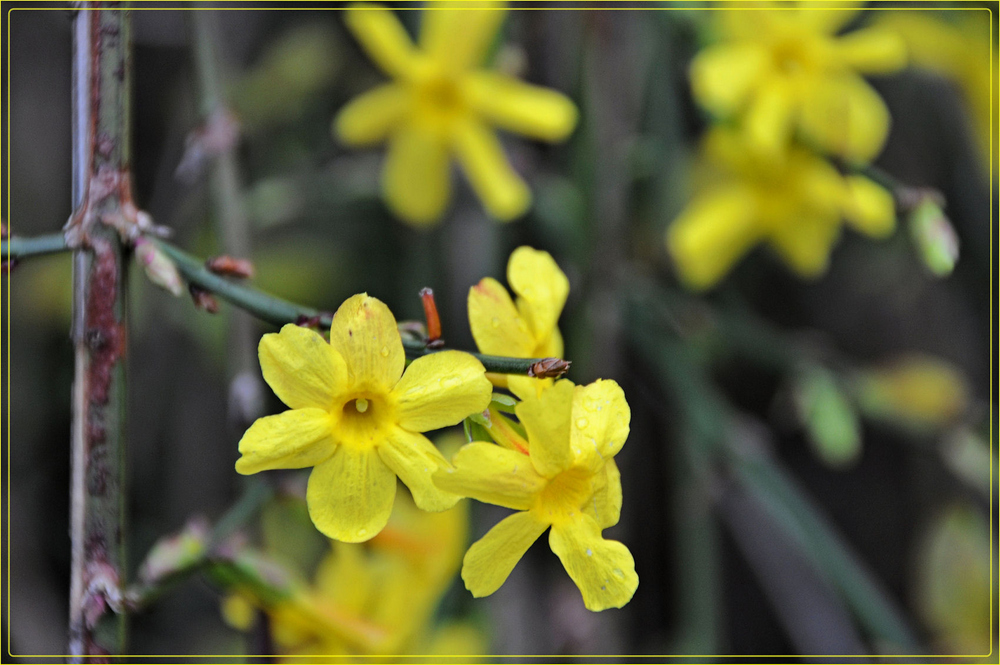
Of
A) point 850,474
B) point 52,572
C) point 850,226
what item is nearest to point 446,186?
point 850,226

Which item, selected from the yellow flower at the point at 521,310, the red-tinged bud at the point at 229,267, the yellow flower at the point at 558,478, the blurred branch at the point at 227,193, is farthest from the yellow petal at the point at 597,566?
the blurred branch at the point at 227,193

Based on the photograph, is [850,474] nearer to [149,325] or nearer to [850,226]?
[850,226]

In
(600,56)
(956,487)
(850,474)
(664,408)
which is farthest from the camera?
(850,474)

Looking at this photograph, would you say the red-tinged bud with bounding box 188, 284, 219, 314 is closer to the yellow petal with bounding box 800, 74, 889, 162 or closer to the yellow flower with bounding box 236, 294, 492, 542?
the yellow flower with bounding box 236, 294, 492, 542

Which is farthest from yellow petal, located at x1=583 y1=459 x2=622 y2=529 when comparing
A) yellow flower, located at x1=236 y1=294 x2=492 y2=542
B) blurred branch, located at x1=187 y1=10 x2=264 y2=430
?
blurred branch, located at x1=187 y1=10 x2=264 y2=430

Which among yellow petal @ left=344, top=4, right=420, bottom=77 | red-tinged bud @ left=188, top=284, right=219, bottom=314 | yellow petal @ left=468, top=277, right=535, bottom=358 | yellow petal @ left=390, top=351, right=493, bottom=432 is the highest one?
yellow petal @ left=344, top=4, right=420, bottom=77

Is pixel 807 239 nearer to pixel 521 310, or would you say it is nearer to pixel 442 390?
pixel 521 310

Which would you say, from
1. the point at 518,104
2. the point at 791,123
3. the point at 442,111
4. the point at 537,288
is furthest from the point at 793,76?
A: the point at 537,288
